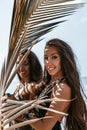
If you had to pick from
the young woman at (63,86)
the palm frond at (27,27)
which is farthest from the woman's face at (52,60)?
the palm frond at (27,27)

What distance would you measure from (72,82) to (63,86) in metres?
0.06

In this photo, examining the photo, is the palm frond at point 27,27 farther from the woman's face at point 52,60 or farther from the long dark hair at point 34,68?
the long dark hair at point 34,68

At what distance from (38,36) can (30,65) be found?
1.18 metres

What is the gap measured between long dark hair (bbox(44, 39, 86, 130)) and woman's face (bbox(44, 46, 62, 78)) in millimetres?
20

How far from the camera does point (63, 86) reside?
1447 mm

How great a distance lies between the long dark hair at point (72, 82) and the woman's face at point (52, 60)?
2 centimetres

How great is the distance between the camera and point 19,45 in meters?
0.82

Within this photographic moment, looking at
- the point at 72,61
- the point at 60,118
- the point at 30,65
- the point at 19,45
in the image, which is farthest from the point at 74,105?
the point at 19,45

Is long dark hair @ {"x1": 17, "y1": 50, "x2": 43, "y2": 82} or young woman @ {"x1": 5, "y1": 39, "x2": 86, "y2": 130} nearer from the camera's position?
young woman @ {"x1": 5, "y1": 39, "x2": 86, "y2": 130}

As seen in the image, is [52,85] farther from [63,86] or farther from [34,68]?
[34,68]

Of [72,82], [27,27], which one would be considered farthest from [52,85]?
[27,27]

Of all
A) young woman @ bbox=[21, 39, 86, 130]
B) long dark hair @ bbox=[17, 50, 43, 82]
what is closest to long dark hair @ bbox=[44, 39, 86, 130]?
young woman @ bbox=[21, 39, 86, 130]

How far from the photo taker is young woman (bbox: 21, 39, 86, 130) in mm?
1427

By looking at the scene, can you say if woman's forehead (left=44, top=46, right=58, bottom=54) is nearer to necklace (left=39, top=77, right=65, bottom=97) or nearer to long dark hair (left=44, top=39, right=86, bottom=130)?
long dark hair (left=44, top=39, right=86, bottom=130)
